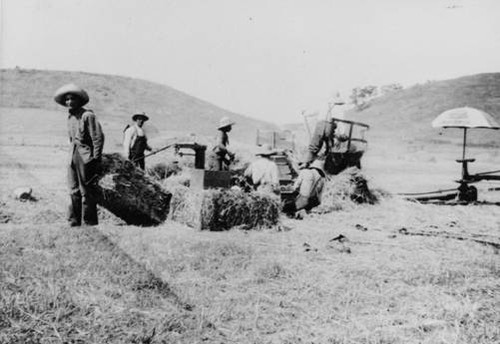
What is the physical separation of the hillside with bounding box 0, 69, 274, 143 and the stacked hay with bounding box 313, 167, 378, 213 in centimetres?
2863

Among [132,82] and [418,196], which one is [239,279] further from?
[132,82]

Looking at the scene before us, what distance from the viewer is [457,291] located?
493 cm

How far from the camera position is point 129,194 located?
740 centimetres

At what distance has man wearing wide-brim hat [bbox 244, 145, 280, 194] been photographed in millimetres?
8711

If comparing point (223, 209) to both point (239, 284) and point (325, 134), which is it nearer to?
point (239, 284)

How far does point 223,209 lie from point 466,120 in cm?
764

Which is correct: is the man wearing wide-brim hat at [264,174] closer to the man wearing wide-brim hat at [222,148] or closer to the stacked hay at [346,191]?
the man wearing wide-brim hat at [222,148]

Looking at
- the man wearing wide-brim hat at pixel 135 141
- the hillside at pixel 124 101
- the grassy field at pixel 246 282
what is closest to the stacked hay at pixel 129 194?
the grassy field at pixel 246 282

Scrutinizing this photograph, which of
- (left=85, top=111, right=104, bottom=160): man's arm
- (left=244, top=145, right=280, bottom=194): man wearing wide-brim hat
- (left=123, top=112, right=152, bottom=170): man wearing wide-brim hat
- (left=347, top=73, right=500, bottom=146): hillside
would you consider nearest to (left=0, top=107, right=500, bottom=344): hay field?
(left=244, top=145, right=280, bottom=194): man wearing wide-brim hat

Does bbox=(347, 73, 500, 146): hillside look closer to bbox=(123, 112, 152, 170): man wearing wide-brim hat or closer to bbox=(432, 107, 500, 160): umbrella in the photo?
bbox=(432, 107, 500, 160): umbrella

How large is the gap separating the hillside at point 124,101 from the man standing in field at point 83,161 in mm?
31435

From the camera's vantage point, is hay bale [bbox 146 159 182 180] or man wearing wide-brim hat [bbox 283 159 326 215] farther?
hay bale [bbox 146 159 182 180]

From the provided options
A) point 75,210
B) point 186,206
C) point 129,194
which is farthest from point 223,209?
point 75,210

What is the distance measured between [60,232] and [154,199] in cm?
168
